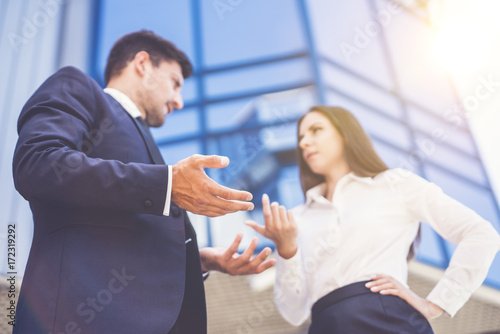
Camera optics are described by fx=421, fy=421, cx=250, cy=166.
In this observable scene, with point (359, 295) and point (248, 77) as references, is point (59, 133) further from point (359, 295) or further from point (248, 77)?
point (248, 77)

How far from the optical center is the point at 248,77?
4.28 metres

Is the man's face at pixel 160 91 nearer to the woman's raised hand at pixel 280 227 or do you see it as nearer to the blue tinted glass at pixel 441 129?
the woman's raised hand at pixel 280 227

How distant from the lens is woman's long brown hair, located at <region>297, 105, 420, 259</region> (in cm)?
151

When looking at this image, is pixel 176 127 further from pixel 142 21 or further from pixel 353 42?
pixel 353 42

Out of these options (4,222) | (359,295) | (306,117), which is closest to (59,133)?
(359,295)

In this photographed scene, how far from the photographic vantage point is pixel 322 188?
1.60 meters

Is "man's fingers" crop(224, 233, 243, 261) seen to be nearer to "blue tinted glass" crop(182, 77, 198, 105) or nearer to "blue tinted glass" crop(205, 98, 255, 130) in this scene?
"blue tinted glass" crop(205, 98, 255, 130)

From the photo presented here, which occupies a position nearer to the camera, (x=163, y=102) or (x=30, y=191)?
(x=30, y=191)

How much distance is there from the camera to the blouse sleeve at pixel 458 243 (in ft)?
4.02

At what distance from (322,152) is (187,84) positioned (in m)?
2.91

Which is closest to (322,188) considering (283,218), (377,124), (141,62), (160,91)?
(283,218)

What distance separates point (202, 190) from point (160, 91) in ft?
2.33

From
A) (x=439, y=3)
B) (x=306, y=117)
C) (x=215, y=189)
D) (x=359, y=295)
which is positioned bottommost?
(x=359, y=295)

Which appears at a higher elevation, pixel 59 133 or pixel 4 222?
pixel 59 133
